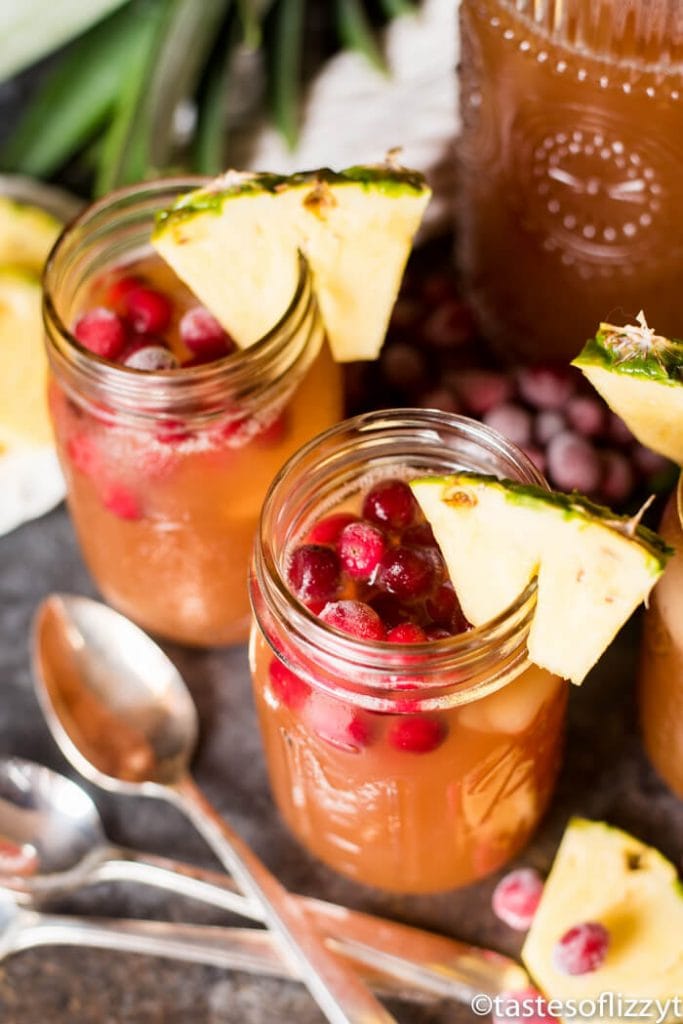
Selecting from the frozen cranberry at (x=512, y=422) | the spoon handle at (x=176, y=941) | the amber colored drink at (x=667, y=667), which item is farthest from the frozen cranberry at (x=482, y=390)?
the spoon handle at (x=176, y=941)

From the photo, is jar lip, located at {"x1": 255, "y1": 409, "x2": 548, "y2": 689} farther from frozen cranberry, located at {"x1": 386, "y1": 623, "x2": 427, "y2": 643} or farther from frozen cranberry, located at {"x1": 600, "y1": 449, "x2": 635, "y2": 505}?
frozen cranberry, located at {"x1": 600, "y1": 449, "x2": 635, "y2": 505}

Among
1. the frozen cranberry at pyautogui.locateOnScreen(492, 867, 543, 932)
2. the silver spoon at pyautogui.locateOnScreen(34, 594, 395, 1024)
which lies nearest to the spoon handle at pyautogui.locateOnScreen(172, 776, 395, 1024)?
the silver spoon at pyautogui.locateOnScreen(34, 594, 395, 1024)

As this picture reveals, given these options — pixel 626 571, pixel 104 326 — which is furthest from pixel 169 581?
pixel 626 571

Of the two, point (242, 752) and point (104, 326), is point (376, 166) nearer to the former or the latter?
point (104, 326)

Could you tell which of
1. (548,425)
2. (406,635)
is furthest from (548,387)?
(406,635)

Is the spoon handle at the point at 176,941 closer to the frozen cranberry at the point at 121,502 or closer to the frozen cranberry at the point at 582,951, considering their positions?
the frozen cranberry at the point at 582,951

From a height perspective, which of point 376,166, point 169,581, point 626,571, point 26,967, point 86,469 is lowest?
point 26,967

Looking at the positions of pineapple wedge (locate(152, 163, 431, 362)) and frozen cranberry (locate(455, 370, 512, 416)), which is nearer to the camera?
pineapple wedge (locate(152, 163, 431, 362))
